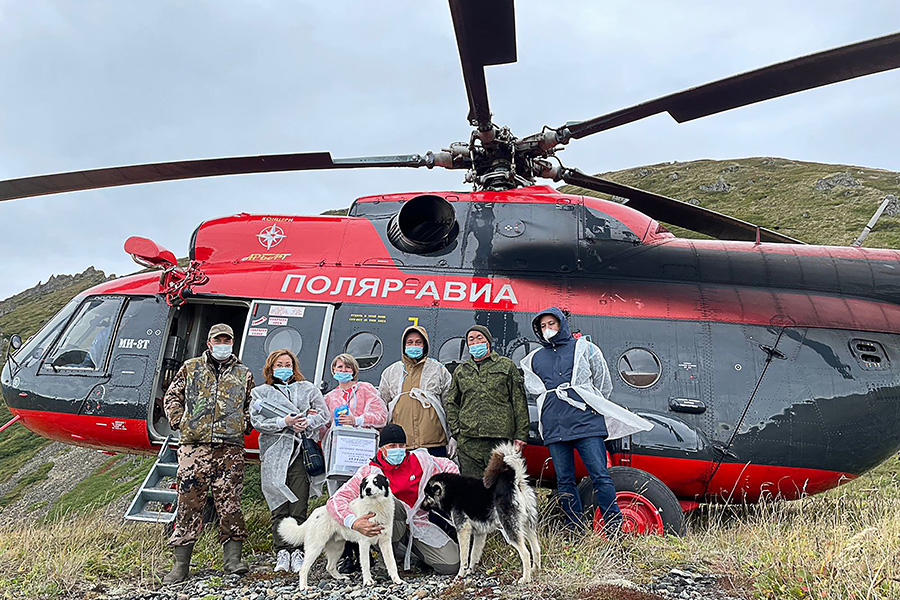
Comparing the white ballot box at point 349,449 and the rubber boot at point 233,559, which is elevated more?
the white ballot box at point 349,449

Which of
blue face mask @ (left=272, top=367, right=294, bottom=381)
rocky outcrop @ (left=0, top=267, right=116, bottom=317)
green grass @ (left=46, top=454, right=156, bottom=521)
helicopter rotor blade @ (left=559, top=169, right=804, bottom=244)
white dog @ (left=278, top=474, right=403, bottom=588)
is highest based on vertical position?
rocky outcrop @ (left=0, top=267, right=116, bottom=317)

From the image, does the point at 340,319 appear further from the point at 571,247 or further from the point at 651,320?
the point at 651,320

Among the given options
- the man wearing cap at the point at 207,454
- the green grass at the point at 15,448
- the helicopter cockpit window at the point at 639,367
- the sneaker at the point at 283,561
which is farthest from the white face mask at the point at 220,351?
the green grass at the point at 15,448

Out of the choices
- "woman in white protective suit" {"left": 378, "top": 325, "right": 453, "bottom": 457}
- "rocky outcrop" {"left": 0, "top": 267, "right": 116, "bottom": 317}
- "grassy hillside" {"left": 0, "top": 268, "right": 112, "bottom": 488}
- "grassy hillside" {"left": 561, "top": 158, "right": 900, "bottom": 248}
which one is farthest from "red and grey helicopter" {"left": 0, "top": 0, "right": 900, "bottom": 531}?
"rocky outcrop" {"left": 0, "top": 267, "right": 116, "bottom": 317}

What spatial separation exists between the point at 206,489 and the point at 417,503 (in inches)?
75.0

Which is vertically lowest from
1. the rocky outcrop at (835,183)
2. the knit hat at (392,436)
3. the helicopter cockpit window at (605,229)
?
the knit hat at (392,436)

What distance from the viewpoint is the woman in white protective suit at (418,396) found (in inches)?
233

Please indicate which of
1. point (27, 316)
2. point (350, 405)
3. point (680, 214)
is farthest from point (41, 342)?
point (27, 316)

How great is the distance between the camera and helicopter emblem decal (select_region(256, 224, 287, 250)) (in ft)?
26.8

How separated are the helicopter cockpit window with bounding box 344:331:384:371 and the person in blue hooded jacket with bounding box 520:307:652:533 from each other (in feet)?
6.49

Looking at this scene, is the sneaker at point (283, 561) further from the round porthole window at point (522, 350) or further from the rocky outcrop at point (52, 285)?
the rocky outcrop at point (52, 285)

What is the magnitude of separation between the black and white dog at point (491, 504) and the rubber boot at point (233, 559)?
1.92m

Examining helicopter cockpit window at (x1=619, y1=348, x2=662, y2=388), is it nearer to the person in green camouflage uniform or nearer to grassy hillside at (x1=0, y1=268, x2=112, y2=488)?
the person in green camouflage uniform

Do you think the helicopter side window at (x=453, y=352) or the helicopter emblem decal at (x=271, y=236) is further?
the helicopter emblem decal at (x=271, y=236)
